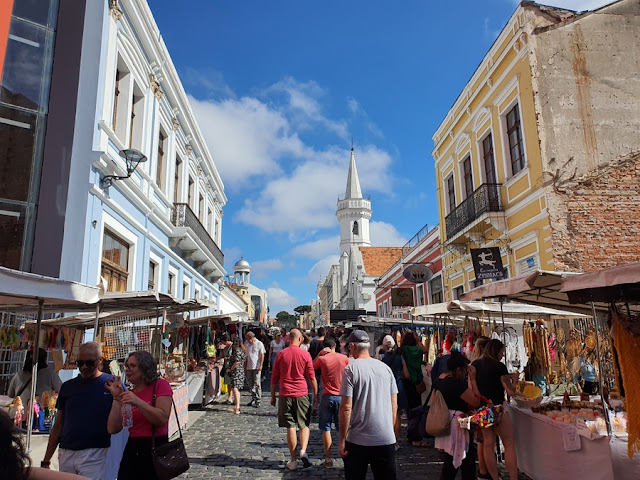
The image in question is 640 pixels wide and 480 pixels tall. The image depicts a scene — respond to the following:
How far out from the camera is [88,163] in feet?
30.5

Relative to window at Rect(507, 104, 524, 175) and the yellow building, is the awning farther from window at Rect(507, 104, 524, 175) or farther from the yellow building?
window at Rect(507, 104, 524, 175)

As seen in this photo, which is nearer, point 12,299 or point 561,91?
point 12,299

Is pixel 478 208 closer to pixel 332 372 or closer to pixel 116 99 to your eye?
pixel 332 372

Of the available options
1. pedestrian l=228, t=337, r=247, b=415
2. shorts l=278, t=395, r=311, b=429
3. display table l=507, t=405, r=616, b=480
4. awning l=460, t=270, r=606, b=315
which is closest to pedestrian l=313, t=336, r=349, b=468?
shorts l=278, t=395, r=311, b=429

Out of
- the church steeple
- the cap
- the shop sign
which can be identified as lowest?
the cap

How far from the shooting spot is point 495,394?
17.2 ft

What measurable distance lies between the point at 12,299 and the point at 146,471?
93.1 inches

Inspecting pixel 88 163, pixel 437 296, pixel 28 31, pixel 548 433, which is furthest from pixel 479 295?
pixel 437 296

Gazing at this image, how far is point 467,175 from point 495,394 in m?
13.1

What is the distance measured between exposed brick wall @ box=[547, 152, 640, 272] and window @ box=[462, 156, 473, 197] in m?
5.06

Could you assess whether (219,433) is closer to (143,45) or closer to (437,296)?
(143,45)

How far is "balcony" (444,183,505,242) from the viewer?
13914 mm

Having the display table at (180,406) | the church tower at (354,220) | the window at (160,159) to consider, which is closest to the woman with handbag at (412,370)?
the display table at (180,406)

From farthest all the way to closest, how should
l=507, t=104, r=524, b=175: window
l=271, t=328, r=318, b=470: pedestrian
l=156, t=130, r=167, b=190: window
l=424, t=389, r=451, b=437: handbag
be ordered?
1. l=156, t=130, r=167, b=190: window
2. l=507, t=104, r=524, b=175: window
3. l=271, t=328, r=318, b=470: pedestrian
4. l=424, t=389, r=451, b=437: handbag
